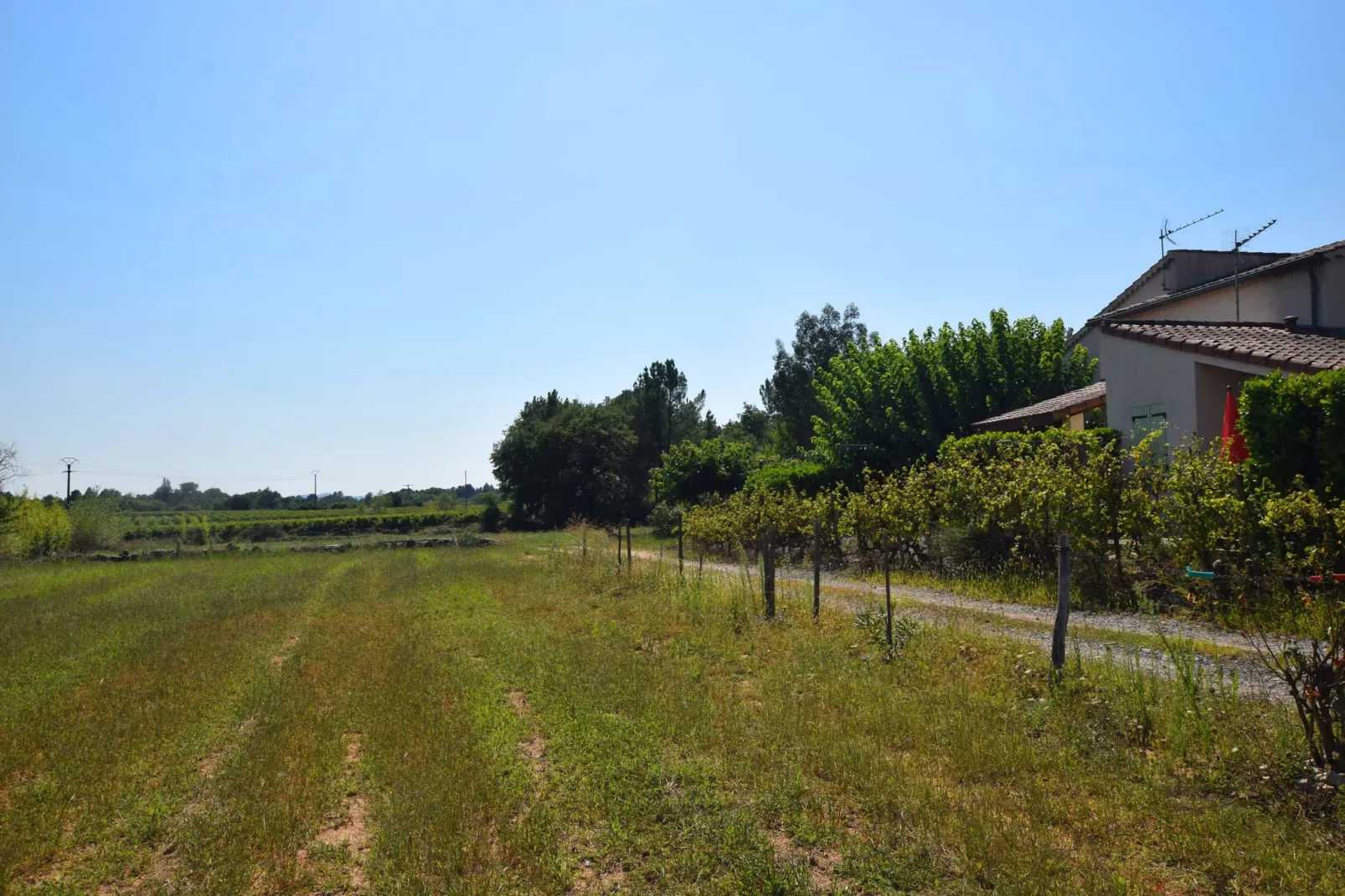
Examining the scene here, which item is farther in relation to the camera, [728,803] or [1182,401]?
[1182,401]

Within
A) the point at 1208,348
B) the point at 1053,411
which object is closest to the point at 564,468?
the point at 1053,411

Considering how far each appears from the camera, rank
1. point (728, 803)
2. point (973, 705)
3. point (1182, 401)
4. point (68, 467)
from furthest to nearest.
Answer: point (68, 467)
point (1182, 401)
point (973, 705)
point (728, 803)

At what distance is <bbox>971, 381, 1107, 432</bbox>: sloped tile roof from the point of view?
2119cm

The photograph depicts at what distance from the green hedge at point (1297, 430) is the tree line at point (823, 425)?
8.69 m

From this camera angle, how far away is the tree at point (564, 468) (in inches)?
2080

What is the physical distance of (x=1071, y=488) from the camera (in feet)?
37.2

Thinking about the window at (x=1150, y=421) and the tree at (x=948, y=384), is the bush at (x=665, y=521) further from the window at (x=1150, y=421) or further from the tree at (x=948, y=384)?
the window at (x=1150, y=421)

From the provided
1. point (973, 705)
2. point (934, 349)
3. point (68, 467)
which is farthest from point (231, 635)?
point (68, 467)

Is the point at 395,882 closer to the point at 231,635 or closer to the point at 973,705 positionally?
the point at 973,705

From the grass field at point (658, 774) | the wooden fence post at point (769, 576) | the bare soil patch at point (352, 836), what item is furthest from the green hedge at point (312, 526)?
the bare soil patch at point (352, 836)

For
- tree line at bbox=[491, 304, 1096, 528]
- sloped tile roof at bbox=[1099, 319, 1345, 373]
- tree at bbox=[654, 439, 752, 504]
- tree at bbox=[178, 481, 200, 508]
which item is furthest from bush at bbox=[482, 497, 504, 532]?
tree at bbox=[178, 481, 200, 508]

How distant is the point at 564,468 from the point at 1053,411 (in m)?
35.8

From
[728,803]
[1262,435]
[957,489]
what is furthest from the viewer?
[957,489]

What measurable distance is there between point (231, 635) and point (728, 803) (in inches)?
391
